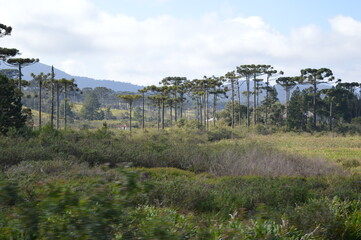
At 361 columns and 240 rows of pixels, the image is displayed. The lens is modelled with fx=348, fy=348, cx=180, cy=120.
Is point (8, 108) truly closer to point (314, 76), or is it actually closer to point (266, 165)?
point (266, 165)

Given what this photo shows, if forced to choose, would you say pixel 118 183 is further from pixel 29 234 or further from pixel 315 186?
pixel 315 186

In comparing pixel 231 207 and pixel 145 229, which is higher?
pixel 145 229

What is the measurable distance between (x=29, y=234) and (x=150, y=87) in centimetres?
4563

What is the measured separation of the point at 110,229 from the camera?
7.89ft

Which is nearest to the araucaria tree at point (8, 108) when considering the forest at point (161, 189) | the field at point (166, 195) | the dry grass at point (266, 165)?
the forest at point (161, 189)

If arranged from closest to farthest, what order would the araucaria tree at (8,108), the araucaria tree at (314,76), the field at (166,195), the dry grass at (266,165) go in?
1. the field at (166,195)
2. the dry grass at (266,165)
3. the araucaria tree at (8,108)
4. the araucaria tree at (314,76)

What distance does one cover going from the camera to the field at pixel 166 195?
242cm

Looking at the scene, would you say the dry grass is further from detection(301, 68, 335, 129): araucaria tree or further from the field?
detection(301, 68, 335, 129): araucaria tree

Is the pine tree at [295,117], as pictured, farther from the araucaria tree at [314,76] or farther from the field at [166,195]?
the field at [166,195]

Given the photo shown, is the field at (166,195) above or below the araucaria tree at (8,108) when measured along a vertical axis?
below

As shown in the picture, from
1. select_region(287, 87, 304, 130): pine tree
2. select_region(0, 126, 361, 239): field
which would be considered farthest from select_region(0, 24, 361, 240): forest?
select_region(287, 87, 304, 130): pine tree

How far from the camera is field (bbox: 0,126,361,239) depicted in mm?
→ 2420

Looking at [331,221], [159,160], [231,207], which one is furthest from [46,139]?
[331,221]

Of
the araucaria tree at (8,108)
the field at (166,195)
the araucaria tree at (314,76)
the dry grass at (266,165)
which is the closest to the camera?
the field at (166,195)
